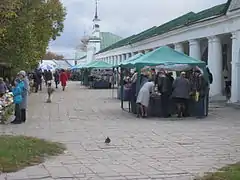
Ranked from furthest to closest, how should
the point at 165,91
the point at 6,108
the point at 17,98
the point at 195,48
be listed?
1. the point at 195,48
2. the point at 165,91
3. the point at 6,108
4. the point at 17,98

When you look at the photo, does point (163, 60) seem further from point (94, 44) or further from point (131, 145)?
point (94, 44)

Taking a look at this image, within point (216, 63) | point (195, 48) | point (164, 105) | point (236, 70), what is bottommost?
point (164, 105)

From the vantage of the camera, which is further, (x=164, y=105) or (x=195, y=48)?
(x=195, y=48)

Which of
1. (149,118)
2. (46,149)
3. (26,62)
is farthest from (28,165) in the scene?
(26,62)

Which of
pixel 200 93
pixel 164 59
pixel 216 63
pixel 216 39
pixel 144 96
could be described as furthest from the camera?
pixel 216 63

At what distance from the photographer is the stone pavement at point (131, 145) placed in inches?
328

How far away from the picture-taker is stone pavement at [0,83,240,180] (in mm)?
8336

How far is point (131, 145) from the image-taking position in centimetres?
1132

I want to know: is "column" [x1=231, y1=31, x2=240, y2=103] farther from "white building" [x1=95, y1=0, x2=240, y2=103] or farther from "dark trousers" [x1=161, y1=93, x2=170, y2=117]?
"dark trousers" [x1=161, y1=93, x2=170, y2=117]

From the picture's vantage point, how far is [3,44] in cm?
2306

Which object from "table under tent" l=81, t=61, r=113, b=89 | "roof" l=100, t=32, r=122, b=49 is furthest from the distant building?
"table under tent" l=81, t=61, r=113, b=89

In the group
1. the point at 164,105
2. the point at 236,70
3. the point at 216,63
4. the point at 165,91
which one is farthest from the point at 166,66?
the point at 216,63

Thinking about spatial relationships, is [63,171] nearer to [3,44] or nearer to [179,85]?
[179,85]

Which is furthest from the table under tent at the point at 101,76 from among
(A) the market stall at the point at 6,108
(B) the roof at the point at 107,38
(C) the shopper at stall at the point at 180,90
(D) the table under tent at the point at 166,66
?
(B) the roof at the point at 107,38
